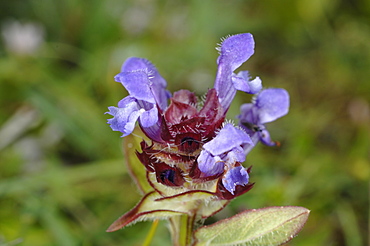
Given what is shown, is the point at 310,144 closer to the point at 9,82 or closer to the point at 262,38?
the point at 262,38

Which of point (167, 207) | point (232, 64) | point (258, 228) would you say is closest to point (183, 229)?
point (167, 207)

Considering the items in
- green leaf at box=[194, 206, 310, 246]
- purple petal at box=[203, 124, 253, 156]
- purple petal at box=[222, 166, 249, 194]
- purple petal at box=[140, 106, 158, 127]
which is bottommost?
green leaf at box=[194, 206, 310, 246]

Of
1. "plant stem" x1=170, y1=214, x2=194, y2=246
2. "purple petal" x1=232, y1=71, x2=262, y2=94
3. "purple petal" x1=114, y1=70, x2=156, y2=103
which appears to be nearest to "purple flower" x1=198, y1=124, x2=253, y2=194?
"purple petal" x1=232, y1=71, x2=262, y2=94

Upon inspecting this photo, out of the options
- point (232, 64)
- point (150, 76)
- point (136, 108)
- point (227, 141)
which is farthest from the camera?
point (150, 76)

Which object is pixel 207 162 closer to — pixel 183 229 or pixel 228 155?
pixel 228 155

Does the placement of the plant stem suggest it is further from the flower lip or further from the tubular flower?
the flower lip

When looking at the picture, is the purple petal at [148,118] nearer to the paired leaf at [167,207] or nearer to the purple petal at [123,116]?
the purple petal at [123,116]
